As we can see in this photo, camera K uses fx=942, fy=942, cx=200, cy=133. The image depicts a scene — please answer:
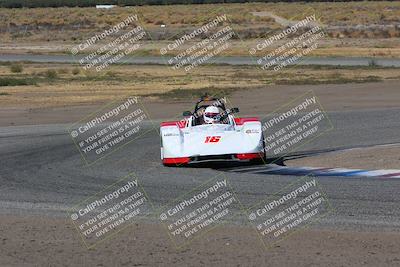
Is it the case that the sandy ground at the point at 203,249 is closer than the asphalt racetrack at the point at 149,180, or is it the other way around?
the sandy ground at the point at 203,249

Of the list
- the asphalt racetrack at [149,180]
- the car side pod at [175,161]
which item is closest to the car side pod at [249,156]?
the asphalt racetrack at [149,180]

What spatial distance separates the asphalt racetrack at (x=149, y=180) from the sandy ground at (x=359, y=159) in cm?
36

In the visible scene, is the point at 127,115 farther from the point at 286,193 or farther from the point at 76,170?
the point at 286,193

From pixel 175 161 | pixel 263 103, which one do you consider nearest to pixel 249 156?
pixel 175 161

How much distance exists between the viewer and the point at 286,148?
20.5m

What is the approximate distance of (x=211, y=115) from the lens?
18.5 metres

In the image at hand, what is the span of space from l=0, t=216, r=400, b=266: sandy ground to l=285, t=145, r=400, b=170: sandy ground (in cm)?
610

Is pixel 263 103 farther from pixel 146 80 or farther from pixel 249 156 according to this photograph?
pixel 249 156

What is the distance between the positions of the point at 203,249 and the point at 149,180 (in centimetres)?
522

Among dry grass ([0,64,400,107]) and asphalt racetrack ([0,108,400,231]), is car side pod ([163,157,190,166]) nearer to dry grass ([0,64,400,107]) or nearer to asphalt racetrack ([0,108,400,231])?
asphalt racetrack ([0,108,400,231])

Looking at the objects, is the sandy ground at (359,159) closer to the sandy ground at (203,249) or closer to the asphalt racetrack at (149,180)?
the asphalt racetrack at (149,180)

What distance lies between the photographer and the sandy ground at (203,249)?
9891 mm

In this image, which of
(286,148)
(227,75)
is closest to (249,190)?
(286,148)

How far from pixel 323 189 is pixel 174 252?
4170 millimetres
